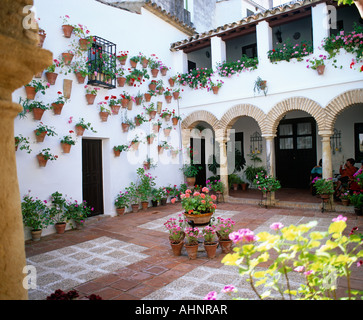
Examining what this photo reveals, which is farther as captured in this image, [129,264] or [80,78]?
[80,78]

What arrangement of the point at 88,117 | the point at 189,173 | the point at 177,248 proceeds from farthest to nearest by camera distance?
the point at 189,173 < the point at 88,117 < the point at 177,248

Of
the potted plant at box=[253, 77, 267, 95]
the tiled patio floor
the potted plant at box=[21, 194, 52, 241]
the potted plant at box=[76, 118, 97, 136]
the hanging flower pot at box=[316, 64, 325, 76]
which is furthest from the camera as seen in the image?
the potted plant at box=[253, 77, 267, 95]

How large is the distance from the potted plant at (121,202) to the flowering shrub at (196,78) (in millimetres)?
4740

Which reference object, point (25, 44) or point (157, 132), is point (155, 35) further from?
point (25, 44)

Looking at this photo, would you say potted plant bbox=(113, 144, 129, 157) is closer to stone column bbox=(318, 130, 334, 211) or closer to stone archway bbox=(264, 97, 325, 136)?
stone archway bbox=(264, 97, 325, 136)

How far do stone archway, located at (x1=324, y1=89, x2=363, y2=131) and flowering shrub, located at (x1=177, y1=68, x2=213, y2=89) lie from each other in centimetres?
404

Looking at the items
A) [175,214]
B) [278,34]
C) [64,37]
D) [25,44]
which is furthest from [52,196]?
[278,34]

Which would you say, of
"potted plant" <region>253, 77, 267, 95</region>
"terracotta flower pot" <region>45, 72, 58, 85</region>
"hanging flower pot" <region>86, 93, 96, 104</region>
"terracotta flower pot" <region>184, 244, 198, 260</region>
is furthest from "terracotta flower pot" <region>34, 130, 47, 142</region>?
"potted plant" <region>253, 77, 267, 95</region>

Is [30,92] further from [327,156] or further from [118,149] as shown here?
[327,156]

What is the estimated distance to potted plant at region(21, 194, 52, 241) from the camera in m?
5.64

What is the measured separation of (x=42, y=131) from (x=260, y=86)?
629 centimetres

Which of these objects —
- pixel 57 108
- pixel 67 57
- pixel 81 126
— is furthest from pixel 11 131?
pixel 67 57

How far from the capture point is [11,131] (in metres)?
1.30
